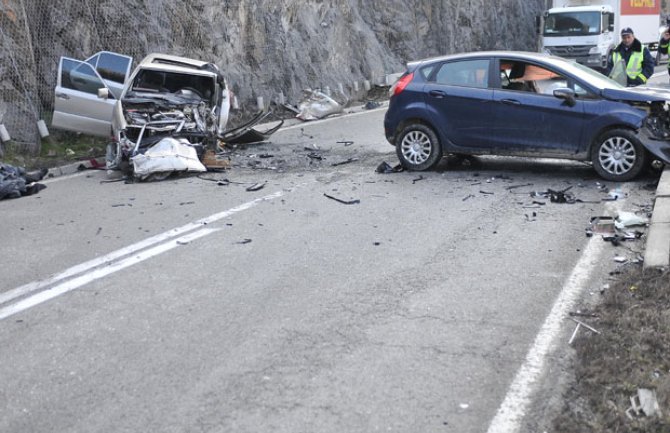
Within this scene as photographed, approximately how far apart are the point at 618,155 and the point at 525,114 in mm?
1350

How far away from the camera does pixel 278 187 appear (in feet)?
36.2

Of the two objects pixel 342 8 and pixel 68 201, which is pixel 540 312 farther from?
pixel 342 8

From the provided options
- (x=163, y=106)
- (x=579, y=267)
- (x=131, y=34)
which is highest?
(x=131, y=34)

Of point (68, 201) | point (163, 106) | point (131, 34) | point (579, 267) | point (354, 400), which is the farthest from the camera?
point (131, 34)

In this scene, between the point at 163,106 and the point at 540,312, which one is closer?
the point at 540,312

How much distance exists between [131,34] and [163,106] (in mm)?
6639

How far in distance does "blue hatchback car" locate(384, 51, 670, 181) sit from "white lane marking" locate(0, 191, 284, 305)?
2743 mm

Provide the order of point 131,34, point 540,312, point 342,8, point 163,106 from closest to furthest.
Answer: point 540,312
point 163,106
point 131,34
point 342,8

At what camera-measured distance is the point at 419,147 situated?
37.6ft

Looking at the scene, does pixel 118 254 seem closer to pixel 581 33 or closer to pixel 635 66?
pixel 635 66

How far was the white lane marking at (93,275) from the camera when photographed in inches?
243

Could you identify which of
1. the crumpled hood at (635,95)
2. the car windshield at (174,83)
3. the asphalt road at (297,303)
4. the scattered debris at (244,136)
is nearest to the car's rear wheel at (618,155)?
the asphalt road at (297,303)

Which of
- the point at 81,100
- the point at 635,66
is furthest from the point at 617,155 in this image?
the point at 81,100

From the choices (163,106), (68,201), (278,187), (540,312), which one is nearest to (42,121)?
(163,106)
